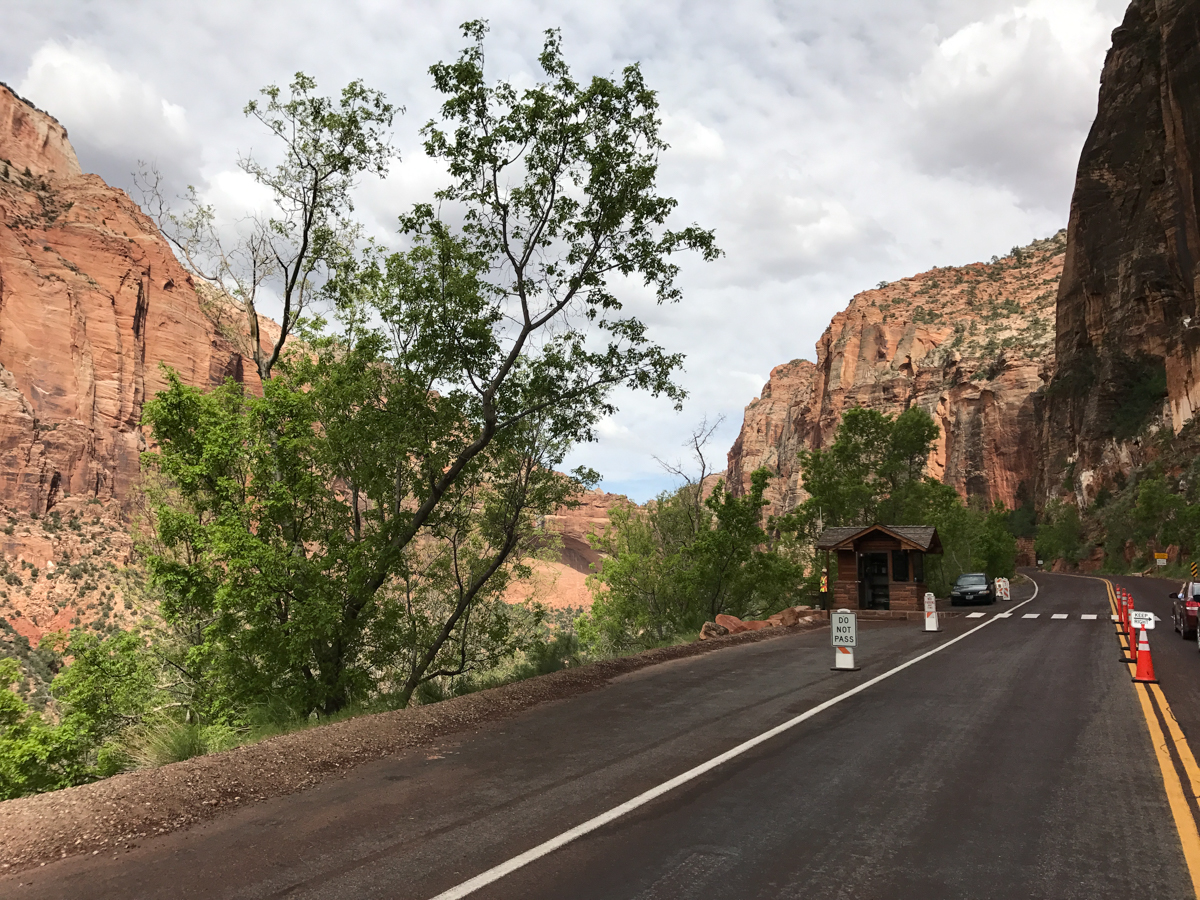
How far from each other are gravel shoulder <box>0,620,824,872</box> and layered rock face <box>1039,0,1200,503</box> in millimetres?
72762

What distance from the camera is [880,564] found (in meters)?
30.7

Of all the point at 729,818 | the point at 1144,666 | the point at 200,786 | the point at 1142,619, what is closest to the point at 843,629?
the point at 1144,666

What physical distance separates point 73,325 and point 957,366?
124730 mm

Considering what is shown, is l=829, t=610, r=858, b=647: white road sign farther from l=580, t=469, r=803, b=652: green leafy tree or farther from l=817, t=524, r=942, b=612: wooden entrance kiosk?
l=817, t=524, r=942, b=612: wooden entrance kiosk

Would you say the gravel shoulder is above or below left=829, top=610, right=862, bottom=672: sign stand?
below

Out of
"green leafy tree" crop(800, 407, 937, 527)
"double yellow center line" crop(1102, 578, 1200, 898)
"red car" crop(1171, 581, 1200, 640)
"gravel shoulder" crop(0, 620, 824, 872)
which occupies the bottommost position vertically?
"gravel shoulder" crop(0, 620, 824, 872)

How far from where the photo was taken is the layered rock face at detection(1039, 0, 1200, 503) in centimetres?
6234

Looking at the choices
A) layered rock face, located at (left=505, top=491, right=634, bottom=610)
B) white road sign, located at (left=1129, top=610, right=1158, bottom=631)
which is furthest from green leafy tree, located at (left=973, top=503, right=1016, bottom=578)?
white road sign, located at (left=1129, top=610, right=1158, bottom=631)

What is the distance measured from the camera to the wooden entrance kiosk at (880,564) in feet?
93.9

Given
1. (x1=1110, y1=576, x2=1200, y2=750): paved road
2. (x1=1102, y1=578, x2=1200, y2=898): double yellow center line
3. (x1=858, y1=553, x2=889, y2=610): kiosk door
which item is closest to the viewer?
(x1=1102, y1=578, x2=1200, y2=898): double yellow center line

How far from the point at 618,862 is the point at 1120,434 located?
9022 centimetres

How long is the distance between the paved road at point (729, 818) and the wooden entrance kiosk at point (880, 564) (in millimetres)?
19628

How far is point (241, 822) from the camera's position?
17.4ft

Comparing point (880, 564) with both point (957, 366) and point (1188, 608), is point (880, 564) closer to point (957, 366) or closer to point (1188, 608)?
point (1188, 608)
